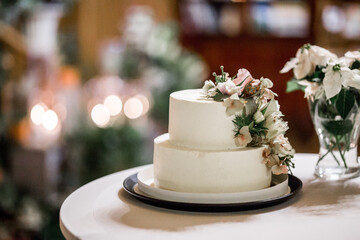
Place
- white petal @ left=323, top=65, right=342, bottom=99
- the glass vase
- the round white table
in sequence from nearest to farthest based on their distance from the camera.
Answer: the round white table
white petal @ left=323, top=65, right=342, bottom=99
the glass vase

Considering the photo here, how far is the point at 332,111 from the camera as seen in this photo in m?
1.49

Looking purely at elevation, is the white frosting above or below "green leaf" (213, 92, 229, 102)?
below

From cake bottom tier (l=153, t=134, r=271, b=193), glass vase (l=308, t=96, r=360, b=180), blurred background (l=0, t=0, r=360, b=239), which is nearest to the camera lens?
cake bottom tier (l=153, t=134, r=271, b=193)

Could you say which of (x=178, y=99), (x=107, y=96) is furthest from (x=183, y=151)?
(x=107, y=96)

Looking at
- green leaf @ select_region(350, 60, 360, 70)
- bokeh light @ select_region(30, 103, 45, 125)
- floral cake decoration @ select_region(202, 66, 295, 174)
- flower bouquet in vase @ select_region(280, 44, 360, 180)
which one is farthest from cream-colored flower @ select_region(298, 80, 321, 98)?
bokeh light @ select_region(30, 103, 45, 125)

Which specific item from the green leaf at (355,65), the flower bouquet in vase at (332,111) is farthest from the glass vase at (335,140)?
the green leaf at (355,65)

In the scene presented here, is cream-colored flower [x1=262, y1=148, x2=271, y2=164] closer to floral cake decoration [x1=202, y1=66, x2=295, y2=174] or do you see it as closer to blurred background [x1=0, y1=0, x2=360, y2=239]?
floral cake decoration [x1=202, y1=66, x2=295, y2=174]

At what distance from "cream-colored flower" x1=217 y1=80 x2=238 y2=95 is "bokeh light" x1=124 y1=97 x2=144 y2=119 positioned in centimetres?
196

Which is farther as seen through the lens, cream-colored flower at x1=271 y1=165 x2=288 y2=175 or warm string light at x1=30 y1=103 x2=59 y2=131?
warm string light at x1=30 y1=103 x2=59 y2=131

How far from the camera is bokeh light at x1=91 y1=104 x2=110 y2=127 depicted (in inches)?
125

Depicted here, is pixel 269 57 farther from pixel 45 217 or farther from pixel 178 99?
pixel 178 99

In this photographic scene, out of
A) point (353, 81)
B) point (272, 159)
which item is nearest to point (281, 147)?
point (272, 159)

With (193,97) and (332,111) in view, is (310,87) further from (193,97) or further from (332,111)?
(193,97)

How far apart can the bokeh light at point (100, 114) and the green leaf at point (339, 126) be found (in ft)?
5.96
